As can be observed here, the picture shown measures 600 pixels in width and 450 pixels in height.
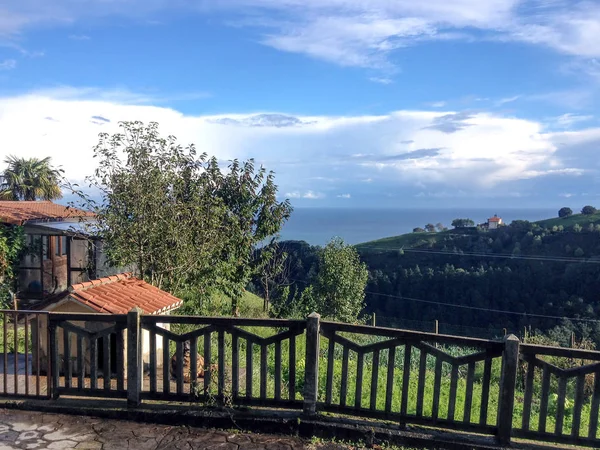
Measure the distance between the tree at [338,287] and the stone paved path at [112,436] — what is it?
59.5 feet

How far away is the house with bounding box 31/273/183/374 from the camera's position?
576cm

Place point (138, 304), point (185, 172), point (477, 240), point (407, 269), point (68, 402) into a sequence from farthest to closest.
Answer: point (477, 240), point (407, 269), point (185, 172), point (138, 304), point (68, 402)

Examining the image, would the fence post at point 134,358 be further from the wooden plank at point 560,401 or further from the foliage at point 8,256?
the foliage at point 8,256

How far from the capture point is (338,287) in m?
23.5

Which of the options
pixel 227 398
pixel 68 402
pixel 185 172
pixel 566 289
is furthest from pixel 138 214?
pixel 566 289

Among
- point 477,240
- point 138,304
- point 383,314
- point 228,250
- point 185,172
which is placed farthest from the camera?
point 477,240

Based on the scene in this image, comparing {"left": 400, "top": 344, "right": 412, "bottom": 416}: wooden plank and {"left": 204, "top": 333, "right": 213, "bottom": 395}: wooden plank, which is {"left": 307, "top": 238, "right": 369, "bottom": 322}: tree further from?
{"left": 400, "top": 344, "right": 412, "bottom": 416}: wooden plank

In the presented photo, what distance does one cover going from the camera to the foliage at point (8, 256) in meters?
14.2

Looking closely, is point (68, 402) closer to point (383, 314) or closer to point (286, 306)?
point (286, 306)

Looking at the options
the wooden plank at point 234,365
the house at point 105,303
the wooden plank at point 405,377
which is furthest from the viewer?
the house at point 105,303

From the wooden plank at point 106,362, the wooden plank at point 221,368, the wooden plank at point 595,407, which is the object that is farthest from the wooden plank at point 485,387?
the wooden plank at point 106,362

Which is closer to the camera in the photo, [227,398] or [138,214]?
[227,398]

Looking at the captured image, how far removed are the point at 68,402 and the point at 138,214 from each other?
16.4ft

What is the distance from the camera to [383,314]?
4897 cm
